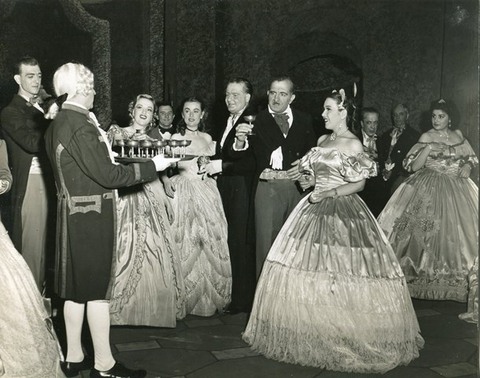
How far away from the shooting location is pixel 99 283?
2.91m

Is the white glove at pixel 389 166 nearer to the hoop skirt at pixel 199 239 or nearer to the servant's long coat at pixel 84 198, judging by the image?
the hoop skirt at pixel 199 239

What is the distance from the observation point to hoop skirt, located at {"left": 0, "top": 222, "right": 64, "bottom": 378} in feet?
8.82

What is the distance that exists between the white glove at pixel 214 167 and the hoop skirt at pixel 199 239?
0.30ft

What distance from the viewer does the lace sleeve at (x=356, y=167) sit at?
3.42 m

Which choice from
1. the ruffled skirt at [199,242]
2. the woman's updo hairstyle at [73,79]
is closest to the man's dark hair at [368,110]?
the ruffled skirt at [199,242]

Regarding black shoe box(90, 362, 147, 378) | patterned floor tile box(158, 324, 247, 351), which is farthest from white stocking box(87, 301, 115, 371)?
patterned floor tile box(158, 324, 247, 351)

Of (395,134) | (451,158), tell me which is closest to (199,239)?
(451,158)

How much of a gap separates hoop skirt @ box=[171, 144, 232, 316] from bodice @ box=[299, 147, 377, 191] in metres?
1.09

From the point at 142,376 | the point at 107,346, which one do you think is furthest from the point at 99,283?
the point at 142,376

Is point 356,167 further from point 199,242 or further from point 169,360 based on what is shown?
point 169,360

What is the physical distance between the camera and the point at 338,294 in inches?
125

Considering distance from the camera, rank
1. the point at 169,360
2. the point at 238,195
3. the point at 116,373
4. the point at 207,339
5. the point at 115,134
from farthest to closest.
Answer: the point at 238,195 < the point at 115,134 < the point at 207,339 < the point at 169,360 < the point at 116,373

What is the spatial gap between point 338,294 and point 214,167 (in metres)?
1.59

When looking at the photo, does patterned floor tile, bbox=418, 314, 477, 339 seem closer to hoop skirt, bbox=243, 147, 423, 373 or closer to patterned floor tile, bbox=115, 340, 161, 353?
hoop skirt, bbox=243, 147, 423, 373
